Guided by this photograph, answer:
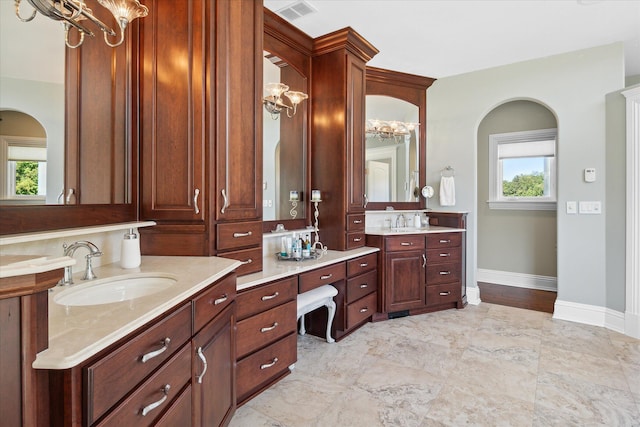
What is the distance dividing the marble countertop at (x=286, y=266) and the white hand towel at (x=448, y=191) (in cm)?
141

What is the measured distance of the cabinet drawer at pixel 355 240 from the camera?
307cm

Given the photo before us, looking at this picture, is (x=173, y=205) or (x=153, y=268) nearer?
(x=153, y=268)

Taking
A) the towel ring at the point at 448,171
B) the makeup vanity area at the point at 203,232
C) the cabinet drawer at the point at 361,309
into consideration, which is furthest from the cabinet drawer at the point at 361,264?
the towel ring at the point at 448,171

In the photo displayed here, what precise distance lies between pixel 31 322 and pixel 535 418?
7.59ft

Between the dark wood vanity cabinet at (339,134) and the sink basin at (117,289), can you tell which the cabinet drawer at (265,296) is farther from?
the dark wood vanity cabinet at (339,134)

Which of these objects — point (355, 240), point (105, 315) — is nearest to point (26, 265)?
point (105, 315)

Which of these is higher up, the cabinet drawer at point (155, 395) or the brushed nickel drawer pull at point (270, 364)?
the cabinet drawer at point (155, 395)

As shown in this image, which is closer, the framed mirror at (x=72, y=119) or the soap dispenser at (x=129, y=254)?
the framed mirror at (x=72, y=119)

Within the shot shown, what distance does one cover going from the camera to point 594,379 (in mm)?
2201

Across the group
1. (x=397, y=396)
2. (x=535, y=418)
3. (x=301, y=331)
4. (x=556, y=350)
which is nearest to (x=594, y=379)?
(x=556, y=350)

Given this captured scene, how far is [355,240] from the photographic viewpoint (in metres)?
3.16

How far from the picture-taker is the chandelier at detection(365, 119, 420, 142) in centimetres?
381

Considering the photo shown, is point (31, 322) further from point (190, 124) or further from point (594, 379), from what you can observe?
point (594, 379)

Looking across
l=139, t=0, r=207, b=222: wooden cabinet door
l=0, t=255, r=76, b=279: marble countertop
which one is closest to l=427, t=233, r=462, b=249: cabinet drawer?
l=139, t=0, r=207, b=222: wooden cabinet door
